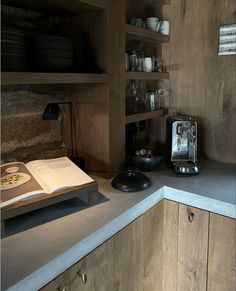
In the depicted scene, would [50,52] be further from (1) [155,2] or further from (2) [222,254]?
(2) [222,254]

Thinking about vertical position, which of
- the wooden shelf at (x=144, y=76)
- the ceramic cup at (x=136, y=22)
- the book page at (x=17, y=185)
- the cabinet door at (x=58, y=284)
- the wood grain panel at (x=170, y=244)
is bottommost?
the wood grain panel at (x=170, y=244)

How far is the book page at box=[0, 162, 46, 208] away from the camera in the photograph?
1.03 m

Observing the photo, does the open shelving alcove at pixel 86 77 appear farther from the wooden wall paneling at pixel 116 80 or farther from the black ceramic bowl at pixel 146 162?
the black ceramic bowl at pixel 146 162

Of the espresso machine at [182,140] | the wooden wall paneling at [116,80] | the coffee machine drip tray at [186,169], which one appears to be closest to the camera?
the wooden wall paneling at [116,80]

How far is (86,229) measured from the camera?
3.34 ft

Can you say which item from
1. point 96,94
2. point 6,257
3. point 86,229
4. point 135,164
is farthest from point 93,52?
point 6,257

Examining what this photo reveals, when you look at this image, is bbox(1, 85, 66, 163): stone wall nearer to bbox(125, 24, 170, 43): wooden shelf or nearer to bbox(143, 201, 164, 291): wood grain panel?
bbox(125, 24, 170, 43): wooden shelf

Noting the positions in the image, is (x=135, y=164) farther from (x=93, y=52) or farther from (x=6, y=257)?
(x=6, y=257)

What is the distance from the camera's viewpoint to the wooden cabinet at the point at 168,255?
1.10 meters

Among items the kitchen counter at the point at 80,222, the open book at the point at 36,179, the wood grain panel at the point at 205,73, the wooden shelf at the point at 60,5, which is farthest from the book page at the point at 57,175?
the wood grain panel at the point at 205,73

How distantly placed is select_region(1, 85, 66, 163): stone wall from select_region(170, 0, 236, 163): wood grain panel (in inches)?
30.4

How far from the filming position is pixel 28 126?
1.50 m

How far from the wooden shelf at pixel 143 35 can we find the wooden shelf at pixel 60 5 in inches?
9.3

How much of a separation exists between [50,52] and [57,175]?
0.50 metres
